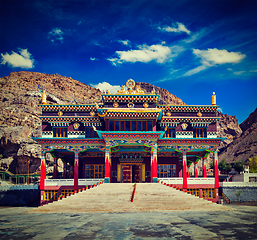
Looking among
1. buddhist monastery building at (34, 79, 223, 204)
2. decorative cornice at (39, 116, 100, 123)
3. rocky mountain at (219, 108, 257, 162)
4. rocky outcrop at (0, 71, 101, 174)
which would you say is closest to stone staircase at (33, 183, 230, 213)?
buddhist monastery building at (34, 79, 223, 204)

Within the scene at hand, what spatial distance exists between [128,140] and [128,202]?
523 inches

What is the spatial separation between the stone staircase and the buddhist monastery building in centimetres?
768

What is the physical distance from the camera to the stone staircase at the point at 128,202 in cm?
1952

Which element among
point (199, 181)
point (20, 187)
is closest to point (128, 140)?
point (199, 181)

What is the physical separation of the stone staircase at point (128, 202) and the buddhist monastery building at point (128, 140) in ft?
25.2

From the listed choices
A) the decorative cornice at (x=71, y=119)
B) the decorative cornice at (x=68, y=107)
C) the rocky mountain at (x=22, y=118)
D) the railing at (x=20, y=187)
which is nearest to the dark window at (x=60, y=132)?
the decorative cornice at (x=71, y=119)

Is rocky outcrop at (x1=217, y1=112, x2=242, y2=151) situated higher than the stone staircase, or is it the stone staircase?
rocky outcrop at (x1=217, y1=112, x2=242, y2=151)

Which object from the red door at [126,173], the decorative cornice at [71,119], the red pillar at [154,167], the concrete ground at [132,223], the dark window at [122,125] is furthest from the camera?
the decorative cornice at [71,119]

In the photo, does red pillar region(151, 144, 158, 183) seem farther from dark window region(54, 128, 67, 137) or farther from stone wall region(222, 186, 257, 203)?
stone wall region(222, 186, 257, 203)

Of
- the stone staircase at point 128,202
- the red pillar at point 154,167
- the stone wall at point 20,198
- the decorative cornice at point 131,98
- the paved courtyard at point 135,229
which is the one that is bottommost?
the stone wall at point 20,198

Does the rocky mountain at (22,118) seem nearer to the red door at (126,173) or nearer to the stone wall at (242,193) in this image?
the stone wall at (242,193)

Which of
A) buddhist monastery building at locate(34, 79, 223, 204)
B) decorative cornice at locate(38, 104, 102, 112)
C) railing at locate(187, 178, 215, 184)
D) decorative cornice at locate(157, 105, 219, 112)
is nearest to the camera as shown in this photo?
buddhist monastery building at locate(34, 79, 223, 204)

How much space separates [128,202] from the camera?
21.3 m

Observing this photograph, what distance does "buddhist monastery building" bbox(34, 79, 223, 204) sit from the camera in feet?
114
